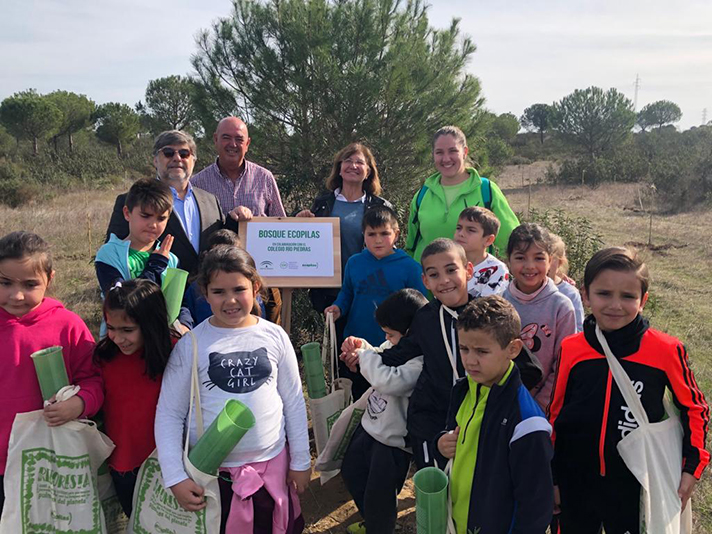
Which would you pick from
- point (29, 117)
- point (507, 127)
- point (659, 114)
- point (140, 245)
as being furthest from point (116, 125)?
point (659, 114)

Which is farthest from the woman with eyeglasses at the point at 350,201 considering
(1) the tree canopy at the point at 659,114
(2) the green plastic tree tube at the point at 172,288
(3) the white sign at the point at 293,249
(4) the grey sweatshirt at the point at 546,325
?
(1) the tree canopy at the point at 659,114

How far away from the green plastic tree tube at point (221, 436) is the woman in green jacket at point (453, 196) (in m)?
2.09

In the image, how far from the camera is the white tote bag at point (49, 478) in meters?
2.26

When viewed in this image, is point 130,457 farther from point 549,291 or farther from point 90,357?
point 549,291

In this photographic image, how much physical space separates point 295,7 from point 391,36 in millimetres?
1306

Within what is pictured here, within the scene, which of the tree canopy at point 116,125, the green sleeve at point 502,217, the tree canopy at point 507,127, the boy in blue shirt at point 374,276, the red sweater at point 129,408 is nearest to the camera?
the red sweater at point 129,408

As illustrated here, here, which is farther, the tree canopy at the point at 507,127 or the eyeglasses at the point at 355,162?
the tree canopy at the point at 507,127

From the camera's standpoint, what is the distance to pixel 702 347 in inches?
243

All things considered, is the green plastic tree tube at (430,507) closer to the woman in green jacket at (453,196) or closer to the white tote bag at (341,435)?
the white tote bag at (341,435)

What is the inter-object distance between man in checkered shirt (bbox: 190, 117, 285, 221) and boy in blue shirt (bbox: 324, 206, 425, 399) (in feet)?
3.43

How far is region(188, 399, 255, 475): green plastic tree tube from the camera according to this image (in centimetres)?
213

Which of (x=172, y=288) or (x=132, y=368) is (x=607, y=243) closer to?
(x=172, y=288)

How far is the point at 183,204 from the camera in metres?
3.54

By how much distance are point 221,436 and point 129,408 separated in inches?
24.0
